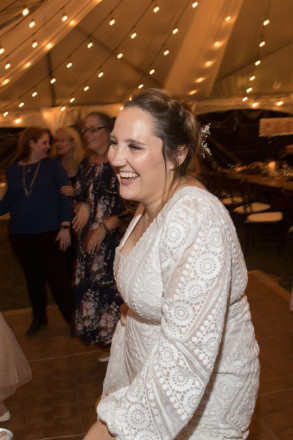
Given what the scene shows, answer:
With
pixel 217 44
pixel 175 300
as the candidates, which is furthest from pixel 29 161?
pixel 217 44

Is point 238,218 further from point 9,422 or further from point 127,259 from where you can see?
point 127,259

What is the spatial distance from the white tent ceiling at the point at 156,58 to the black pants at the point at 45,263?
2166 mm

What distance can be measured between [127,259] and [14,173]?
273cm

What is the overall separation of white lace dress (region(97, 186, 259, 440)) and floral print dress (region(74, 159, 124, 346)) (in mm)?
1877

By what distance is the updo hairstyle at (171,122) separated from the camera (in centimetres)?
111

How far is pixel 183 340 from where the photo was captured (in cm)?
92

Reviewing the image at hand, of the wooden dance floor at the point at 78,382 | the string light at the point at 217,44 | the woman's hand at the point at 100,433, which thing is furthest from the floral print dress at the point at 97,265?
the string light at the point at 217,44

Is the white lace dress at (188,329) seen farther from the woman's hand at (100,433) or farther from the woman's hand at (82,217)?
the woman's hand at (82,217)

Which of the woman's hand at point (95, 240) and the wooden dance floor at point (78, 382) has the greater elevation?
the woman's hand at point (95, 240)

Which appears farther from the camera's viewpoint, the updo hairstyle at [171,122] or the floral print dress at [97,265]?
the floral print dress at [97,265]

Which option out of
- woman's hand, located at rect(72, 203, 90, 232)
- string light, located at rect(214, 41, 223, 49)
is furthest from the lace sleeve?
string light, located at rect(214, 41, 223, 49)

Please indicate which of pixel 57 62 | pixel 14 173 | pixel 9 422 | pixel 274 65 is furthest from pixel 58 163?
pixel 274 65

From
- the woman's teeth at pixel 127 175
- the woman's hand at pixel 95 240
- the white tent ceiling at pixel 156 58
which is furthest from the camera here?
the white tent ceiling at pixel 156 58

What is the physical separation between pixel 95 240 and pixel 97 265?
0.63 feet
